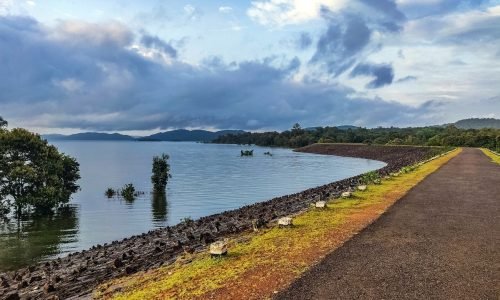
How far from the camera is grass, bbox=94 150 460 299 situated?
937 cm

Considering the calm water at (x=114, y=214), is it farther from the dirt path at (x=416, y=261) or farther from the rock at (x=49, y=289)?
the dirt path at (x=416, y=261)

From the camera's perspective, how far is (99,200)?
176 ft

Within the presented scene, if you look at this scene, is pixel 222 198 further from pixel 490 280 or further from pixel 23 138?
pixel 490 280

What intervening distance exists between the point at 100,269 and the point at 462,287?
12998 millimetres

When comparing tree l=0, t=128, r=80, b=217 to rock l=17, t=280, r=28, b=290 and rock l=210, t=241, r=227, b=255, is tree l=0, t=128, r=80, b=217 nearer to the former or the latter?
rock l=17, t=280, r=28, b=290

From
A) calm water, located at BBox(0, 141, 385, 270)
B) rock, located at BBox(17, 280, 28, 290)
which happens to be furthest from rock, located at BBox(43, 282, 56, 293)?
calm water, located at BBox(0, 141, 385, 270)

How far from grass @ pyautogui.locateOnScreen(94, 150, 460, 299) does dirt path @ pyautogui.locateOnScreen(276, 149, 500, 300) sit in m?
0.55

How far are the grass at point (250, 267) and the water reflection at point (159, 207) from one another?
24.0 metres

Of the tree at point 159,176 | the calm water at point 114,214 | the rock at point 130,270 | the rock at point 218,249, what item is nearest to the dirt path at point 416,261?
the rock at point 218,249

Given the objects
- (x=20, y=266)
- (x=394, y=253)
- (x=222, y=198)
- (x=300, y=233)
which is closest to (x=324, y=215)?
(x=300, y=233)

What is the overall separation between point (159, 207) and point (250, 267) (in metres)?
35.9

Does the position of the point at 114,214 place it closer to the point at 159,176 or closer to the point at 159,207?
the point at 159,207

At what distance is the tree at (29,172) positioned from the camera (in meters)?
41.1

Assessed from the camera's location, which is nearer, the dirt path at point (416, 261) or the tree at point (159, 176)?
the dirt path at point (416, 261)
